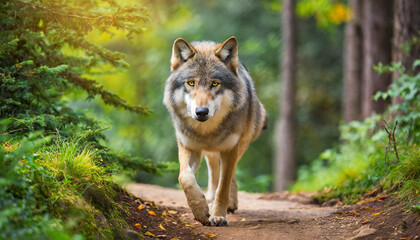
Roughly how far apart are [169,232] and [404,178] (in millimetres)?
2895

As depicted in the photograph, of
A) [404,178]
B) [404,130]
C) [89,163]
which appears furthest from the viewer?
[404,130]

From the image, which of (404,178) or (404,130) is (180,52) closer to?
(404,178)

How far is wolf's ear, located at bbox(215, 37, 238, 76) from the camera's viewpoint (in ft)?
18.2

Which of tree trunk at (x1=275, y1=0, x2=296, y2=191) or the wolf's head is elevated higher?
tree trunk at (x1=275, y1=0, x2=296, y2=191)

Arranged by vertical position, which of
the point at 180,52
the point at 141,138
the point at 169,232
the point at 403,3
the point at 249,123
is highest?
the point at 141,138

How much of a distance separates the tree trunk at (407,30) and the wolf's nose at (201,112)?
14.9ft

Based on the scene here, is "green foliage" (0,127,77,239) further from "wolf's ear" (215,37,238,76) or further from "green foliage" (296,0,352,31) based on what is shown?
"green foliage" (296,0,352,31)

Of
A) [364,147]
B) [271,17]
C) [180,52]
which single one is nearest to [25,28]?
[180,52]

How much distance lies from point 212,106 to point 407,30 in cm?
466

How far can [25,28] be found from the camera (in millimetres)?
5410

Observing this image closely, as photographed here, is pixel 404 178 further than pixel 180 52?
No

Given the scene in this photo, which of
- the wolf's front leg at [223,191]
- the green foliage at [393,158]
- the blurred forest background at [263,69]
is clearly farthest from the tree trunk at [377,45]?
the blurred forest background at [263,69]

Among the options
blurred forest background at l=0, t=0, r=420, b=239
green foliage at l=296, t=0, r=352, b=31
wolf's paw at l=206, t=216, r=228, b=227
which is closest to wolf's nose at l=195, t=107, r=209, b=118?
blurred forest background at l=0, t=0, r=420, b=239

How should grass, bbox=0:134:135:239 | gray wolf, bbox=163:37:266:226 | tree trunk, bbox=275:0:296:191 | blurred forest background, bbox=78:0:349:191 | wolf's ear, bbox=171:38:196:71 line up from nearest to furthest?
grass, bbox=0:134:135:239
gray wolf, bbox=163:37:266:226
wolf's ear, bbox=171:38:196:71
tree trunk, bbox=275:0:296:191
blurred forest background, bbox=78:0:349:191
